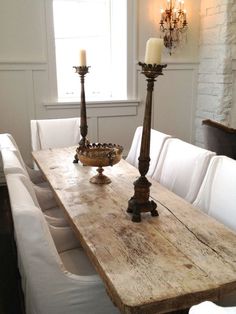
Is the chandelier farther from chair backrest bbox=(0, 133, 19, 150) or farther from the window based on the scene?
chair backrest bbox=(0, 133, 19, 150)

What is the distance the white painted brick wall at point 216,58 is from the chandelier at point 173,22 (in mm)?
309

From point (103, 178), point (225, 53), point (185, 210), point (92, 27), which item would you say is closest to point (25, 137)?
point (92, 27)

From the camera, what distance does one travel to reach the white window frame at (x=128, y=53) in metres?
3.88

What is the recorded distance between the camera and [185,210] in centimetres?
164

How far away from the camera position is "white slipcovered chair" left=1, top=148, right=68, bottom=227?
5.75 feet

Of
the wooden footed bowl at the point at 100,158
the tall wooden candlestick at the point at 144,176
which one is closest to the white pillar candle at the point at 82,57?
the wooden footed bowl at the point at 100,158

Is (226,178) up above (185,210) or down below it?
above

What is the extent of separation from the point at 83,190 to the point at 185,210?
22.8 inches

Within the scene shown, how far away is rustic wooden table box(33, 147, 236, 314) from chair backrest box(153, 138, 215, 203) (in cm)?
23

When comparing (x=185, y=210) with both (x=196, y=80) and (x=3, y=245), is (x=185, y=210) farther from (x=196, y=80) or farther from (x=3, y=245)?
(x=196, y=80)

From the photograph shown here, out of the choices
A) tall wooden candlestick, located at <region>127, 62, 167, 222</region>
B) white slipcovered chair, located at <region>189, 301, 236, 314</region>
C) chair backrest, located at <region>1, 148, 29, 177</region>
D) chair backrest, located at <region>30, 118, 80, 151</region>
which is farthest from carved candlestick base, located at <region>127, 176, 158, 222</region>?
chair backrest, located at <region>30, 118, 80, 151</region>

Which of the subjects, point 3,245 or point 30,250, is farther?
point 3,245

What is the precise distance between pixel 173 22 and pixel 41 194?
2920 mm

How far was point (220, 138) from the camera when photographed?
3.37 m
